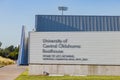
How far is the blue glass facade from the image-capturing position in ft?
123

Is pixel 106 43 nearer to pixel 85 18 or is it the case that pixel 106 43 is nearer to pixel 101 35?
pixel 101 35

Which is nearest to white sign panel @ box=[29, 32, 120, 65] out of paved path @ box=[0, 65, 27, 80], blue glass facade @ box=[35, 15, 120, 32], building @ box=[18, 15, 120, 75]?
building @ box=[18, 15, 120, 75]

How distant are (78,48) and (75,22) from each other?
31.9 ft

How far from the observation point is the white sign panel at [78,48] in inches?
1118

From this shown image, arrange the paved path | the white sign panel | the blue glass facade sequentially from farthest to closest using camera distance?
1. the blue glass facade
2. the white sign panel
3. the paved path

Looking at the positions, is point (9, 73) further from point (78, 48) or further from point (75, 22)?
point (75, 22)

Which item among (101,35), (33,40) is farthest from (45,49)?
(101,35)

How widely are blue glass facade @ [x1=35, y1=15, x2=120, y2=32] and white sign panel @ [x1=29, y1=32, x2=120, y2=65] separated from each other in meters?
8.79

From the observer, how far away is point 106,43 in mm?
28625

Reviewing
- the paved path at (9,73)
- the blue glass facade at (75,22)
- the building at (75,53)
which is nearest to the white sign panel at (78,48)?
the building at (75,53)

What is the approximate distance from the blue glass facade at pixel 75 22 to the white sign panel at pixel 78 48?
28.8ft

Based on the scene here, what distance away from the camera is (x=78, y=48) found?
2850cm

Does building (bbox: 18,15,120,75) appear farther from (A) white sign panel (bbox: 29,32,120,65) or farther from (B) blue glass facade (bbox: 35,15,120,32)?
(B) blue glass facade (bbox: 35,15,120,32)

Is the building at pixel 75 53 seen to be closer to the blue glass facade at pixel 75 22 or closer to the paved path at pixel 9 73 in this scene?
the paved path at pixel 9 73
